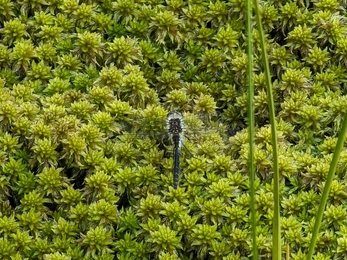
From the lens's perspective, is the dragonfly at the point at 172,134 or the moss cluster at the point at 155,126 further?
the dragonfly at the point at 172,134

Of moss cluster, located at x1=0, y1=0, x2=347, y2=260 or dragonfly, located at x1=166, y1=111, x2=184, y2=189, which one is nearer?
moss cluster, located at x1=0, y1=0, x2=347, y2=260

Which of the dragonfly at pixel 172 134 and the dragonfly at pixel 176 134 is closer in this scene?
the dragonfly at pixel 176 134

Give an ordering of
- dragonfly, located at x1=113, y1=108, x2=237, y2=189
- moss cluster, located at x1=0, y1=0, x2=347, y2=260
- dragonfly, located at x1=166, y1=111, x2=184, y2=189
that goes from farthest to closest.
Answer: dragonfly, located at x1=113, y1=108, x2=237, y2=189, dragonfly, located at x1=166, y1=111, x2=184, y2=189, moss cluster, located at x1=0, y1=0, x2=347, y2=260

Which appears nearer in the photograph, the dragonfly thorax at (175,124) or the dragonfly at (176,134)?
the dragonfly at (176,134)

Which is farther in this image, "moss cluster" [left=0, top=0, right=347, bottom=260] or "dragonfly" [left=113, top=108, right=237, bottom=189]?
"dragonfly" [left=113, top=108, right=237, bottom=189]

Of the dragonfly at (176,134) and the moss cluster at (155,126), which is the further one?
the dragonfly at (176,134)

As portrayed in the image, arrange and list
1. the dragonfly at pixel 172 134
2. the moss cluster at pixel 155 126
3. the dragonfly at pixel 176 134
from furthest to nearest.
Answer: the dragonfly at pixel 172 134
the dragonfly at pixel 176 134
the moss cluster at pixel 155 126

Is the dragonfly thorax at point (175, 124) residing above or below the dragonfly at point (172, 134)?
above

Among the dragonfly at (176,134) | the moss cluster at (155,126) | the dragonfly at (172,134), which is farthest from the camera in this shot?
the dragonfly at (172,134)

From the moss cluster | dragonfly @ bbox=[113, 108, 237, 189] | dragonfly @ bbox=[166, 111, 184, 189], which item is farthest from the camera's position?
dragonfly @ bbox=[113, 108, 237, 189]

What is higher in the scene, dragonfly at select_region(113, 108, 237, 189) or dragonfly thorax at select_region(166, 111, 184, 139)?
Result: dragonfly thorax at select_region(166, 111, 184, 139)
